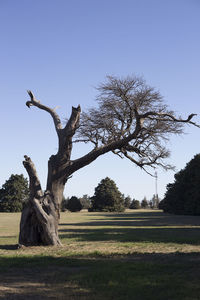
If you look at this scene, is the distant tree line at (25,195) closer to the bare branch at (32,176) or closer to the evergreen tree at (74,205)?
the evergreen tree at (74,205)

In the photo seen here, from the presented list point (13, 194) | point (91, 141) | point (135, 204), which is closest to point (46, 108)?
point (91, 141)

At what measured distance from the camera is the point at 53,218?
1639cm

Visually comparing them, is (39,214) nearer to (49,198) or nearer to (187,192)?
(49,198)

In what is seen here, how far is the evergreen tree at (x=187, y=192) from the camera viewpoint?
52.2 metres

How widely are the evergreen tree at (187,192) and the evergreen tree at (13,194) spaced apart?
3107 centimetres

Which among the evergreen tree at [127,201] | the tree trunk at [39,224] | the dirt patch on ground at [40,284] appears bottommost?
the dirt patch on ground at [40,284]

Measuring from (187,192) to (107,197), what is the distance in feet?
74.5

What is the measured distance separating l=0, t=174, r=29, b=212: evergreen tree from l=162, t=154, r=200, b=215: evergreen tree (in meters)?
31.1

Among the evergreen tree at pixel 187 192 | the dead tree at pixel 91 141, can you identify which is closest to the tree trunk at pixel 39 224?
the dead tree at pixel 91 141

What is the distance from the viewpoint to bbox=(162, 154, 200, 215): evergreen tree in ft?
171

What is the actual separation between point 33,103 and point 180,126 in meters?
7.95

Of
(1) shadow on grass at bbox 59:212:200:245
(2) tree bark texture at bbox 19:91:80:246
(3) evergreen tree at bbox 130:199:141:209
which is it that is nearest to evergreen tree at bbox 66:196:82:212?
(3) evergreen tree at bbox 130:199:141:209

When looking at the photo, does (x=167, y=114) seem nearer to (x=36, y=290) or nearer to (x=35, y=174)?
(x=35, y=174)

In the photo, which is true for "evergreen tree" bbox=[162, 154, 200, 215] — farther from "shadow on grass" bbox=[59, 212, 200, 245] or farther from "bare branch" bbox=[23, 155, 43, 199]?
"bare branch" bbox=[23, 155, 43, 199]
